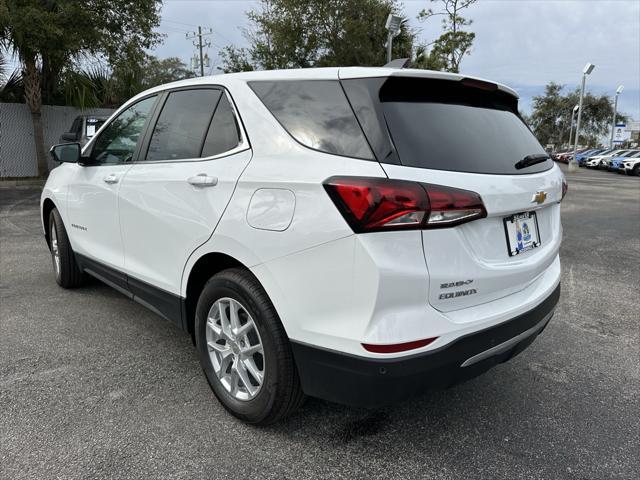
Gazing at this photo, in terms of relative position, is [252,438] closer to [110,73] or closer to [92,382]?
[92,382]

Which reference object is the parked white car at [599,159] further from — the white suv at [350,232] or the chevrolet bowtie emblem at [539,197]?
the white suv at [350,232]

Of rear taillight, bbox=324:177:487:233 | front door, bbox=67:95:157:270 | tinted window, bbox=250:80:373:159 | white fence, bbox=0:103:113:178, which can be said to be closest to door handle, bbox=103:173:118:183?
front door, bbox=67:95:157:270

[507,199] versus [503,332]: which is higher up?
[507,199]

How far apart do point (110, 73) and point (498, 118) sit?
49.7ft

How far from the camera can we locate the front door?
11.1ft

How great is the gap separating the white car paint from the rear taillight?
0.11 ft

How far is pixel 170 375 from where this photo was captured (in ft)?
9.95

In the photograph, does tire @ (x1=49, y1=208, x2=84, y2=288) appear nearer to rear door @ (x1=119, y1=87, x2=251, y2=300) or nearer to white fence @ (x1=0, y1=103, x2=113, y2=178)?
rear door @ (x1=119, y1=87, x2=251, y2=300)

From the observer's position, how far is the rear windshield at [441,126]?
6.64 feet

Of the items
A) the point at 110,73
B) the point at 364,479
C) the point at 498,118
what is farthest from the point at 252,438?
the point at 110,73

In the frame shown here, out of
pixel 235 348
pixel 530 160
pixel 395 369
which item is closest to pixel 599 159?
pixel 530 160

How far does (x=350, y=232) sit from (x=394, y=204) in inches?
7.6

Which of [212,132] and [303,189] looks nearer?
[303,189]

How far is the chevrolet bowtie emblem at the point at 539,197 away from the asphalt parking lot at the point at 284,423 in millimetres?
1146
